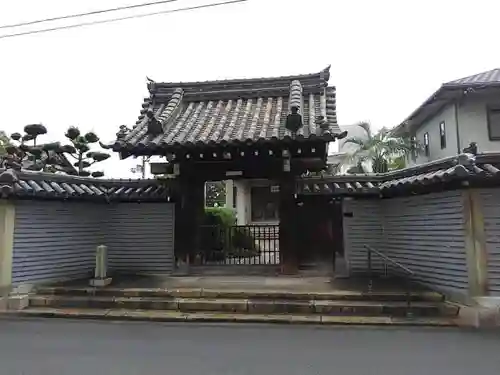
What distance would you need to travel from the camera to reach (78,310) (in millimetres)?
7477

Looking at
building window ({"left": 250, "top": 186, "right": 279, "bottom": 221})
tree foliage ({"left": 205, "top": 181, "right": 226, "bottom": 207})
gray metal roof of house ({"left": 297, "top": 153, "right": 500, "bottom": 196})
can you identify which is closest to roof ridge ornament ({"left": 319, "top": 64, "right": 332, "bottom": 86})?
gray metal roof of house ({"left": 297, "top": 153, "right": 500, "bottom": 196})

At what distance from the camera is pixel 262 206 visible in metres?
21.2

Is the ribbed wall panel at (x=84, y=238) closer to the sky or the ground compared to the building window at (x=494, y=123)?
closer to the ground

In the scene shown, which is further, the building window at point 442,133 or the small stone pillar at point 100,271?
the building window at point 442,133

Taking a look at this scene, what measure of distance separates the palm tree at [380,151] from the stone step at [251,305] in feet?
34.9

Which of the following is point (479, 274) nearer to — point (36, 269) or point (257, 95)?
point (257, 95)

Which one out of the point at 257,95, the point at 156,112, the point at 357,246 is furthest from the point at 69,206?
the point at 357,246

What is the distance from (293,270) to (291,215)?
54.0 inches

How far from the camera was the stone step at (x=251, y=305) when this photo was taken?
22.7 ft

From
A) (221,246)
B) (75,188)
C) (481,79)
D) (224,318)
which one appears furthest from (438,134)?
(75,188)

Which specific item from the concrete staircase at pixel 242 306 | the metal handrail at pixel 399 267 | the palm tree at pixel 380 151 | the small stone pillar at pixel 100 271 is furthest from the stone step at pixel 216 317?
the palm tree at pixel 380 151

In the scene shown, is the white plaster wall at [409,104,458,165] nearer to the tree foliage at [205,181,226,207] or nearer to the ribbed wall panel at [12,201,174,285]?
the ribbed wall panel at [12,201,174,285]

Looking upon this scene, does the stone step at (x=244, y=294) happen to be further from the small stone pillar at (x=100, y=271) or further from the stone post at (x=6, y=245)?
the stone post at (x=6, y=245)

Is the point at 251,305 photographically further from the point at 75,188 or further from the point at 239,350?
the point at 75,188
